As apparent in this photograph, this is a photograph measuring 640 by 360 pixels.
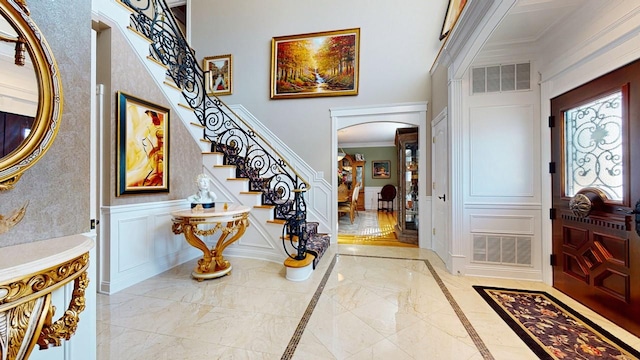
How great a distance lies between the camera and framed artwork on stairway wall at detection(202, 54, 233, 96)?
4758 mm

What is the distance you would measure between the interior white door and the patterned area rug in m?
0.93

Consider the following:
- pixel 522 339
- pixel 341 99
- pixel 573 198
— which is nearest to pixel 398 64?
pixel 341 99

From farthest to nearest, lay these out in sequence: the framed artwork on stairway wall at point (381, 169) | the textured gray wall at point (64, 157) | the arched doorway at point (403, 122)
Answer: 1. the framed artwork on stairway wall at point (381, 169)
2. the arched doorway at point (403, 122)
3. the textured gray wall at point (64, 157)

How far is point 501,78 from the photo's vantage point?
2752mm

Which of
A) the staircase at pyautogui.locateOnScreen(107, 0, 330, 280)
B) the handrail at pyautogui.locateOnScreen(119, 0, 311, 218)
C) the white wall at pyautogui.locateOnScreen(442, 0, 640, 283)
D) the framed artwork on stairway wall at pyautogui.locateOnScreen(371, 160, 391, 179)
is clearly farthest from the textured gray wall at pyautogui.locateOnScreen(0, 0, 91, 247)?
the framed artwork on stairway wall at pyautogui.locateOnScreen(371, 160, 391, 179)

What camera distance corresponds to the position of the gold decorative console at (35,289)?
2.35ft

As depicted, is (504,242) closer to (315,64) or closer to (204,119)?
(315,64)

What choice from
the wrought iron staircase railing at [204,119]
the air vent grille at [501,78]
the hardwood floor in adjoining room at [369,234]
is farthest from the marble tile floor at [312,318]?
the air vent grille at [501,78]

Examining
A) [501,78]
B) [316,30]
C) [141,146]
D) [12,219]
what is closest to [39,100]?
[12,219]

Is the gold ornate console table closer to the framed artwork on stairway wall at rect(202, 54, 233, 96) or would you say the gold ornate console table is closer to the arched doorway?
the arched doorway

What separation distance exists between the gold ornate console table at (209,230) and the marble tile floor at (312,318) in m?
0.13

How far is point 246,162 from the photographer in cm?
388

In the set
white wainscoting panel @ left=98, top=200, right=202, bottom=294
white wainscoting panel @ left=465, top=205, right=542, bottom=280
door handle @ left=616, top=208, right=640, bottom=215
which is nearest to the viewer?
door handle @ left=616, top=208, right=640, bottom=215

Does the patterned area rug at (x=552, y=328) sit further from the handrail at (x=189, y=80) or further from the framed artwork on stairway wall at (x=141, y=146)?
the framed artwork on stairway wall at (x=141, y=146)
